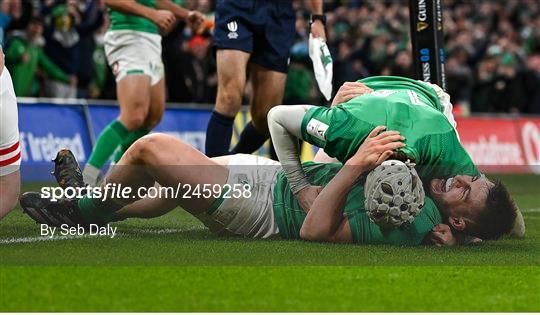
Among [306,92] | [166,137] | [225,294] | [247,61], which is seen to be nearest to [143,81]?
[247,61]

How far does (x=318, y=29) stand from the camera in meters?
9.98

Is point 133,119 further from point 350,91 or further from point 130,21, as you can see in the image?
point 350,91

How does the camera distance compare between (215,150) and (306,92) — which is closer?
(215,150)

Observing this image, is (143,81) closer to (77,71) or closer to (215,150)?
(215,150)

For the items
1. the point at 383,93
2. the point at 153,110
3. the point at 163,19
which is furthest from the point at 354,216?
the point at 153,110

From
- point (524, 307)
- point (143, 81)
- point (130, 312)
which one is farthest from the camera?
point (143, 81)

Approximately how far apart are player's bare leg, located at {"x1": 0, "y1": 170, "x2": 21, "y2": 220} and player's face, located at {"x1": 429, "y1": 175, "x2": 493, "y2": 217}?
7.66 feet

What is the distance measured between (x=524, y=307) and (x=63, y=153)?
3.38 m

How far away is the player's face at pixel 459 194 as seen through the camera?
254 inches

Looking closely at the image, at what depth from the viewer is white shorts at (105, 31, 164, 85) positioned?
1043 cm

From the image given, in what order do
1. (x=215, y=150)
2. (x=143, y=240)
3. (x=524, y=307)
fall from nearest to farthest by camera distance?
(x=524, y=307) < (x=143, y=240) < (x=215, y=150)

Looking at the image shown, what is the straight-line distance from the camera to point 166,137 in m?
6.57

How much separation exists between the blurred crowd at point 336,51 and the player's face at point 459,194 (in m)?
6.69

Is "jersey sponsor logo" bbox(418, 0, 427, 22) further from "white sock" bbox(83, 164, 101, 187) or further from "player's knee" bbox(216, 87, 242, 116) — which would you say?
"white sock" bbox(83, 164, 101, 187)
